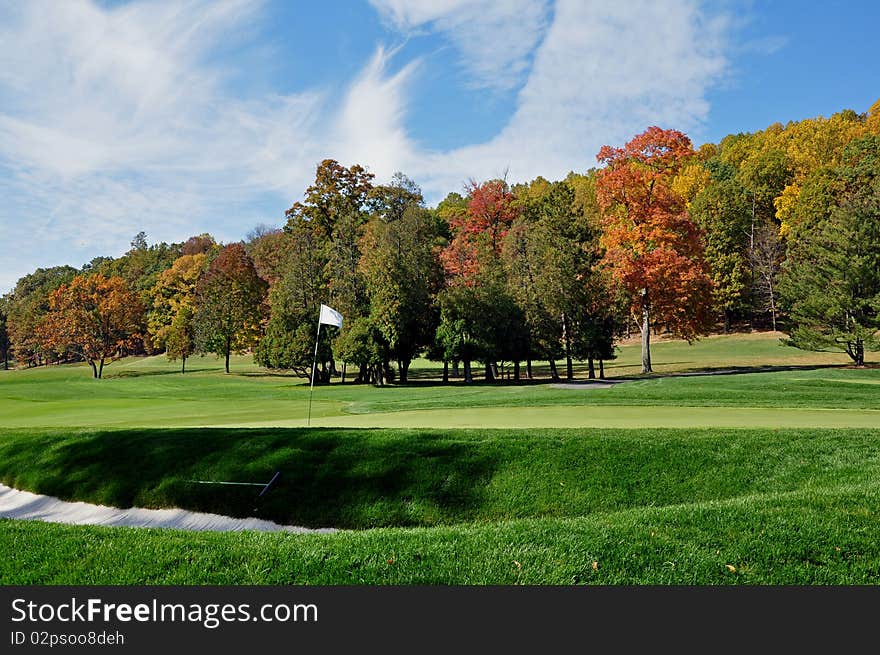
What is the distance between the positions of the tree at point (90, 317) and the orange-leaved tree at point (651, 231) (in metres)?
43.8

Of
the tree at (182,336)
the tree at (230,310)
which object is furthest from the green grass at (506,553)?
the tree at (182,336)

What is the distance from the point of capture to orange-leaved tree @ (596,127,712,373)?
115ft

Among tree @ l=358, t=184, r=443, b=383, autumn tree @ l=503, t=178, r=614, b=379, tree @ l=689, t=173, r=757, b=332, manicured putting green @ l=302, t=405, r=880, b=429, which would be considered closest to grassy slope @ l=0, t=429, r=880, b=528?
manicured putting green @ l=302, t=405, r=880, b=429

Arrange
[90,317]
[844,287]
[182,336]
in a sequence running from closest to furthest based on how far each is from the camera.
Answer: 1. [844,287]
2. [90,317]
3. [182,336]

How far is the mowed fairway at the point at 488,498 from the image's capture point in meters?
4.66

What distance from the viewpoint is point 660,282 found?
34.9 metres

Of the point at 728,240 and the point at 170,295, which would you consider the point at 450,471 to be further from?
the point at 170,295

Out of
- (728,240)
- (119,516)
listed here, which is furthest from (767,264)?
(119,516)

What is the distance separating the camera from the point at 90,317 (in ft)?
178

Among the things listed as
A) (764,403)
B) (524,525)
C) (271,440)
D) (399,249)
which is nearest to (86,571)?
(524,525)

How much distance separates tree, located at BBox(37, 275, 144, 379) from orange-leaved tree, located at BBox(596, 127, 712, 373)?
4379 centimetres

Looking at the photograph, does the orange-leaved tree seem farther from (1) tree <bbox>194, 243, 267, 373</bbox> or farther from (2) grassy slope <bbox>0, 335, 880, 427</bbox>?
(1) tree <bbox>194, 243, 267, 373</bbox>

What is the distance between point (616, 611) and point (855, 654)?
138 cm

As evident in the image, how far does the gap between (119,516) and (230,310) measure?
44.3m
